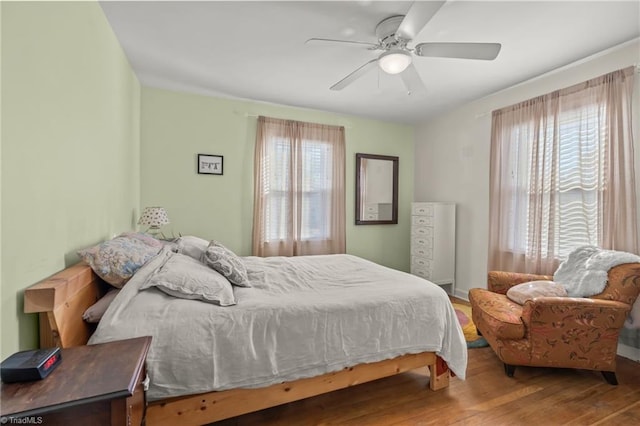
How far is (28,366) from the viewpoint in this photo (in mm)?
780

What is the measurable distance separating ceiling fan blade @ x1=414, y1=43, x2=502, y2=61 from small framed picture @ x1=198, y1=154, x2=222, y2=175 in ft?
8.40

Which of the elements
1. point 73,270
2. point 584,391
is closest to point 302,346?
point 73,270

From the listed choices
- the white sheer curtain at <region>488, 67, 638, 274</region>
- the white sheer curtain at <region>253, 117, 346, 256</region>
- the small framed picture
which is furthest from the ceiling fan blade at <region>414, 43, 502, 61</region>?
the small framed picture

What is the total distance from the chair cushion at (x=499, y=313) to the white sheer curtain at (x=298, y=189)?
2.01 metres

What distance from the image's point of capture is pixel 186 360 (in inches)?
52.2

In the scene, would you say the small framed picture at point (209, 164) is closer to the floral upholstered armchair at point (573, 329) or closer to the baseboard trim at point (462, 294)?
the floral upholstered armchair at point (573, 329)

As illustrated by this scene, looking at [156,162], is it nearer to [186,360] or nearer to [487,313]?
[186,360]

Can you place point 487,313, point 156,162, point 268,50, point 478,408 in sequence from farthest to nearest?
point 156,162 → point 268,50 → point 487,313 → point 478,408

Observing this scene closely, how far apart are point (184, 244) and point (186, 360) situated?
1187 mm

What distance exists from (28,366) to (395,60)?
94.8 inches

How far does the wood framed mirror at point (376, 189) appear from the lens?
435 centimetres

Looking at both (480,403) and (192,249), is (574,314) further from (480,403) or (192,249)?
(192,249)

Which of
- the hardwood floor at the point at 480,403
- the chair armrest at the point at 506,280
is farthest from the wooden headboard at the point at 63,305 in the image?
the chair armrest at the point at 506,280

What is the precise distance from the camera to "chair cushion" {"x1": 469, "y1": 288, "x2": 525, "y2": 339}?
80.6 inches
